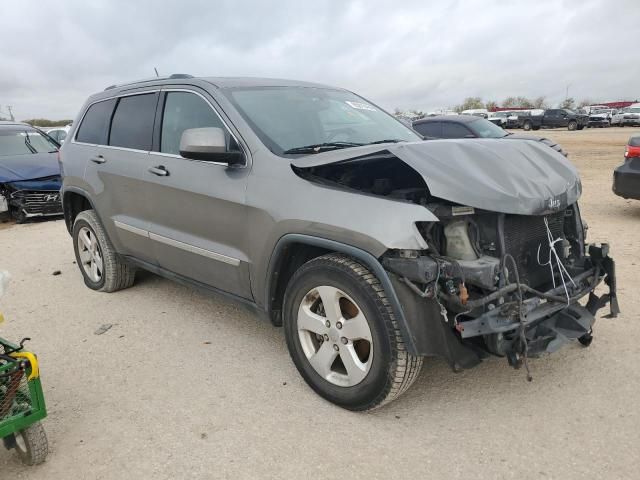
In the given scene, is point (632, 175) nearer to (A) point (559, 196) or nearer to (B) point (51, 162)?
(A) point (559, 196)

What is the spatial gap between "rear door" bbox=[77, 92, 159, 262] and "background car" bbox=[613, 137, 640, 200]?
6256 millimetres

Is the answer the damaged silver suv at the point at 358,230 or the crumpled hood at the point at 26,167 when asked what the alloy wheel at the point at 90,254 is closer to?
the damaged silver suv at the point at 358,230

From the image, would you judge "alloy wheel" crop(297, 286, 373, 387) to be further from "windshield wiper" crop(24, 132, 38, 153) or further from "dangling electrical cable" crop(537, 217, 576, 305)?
"windshield wiper" crop(24, 132, 38, 153)

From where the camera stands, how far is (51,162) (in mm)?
9766

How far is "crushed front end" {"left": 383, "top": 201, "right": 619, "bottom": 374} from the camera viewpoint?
2.54 metres

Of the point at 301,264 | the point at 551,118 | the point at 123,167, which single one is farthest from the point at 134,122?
the point at 551,118

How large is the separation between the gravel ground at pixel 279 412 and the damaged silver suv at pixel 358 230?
28 cm

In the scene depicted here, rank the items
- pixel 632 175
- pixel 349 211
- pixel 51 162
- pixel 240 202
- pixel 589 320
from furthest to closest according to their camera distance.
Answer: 1. pixel 51 162
2. pixel 632 175
3. pixel 240 202
4. pixel 589 320
5. pixel 349 211

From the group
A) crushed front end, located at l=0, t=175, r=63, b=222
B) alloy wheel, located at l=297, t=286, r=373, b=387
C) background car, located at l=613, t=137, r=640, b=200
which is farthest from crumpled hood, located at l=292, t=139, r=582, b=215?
crushed front end, located at l=0, t=175, r=63, b=222

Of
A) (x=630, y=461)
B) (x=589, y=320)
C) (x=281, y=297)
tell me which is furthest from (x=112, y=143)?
(x=630, y=461)

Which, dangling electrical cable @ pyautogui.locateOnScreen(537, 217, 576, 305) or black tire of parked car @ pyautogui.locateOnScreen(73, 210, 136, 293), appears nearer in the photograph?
dangling electrical cable @ pyautogui.locateOnScreen(537, 217, 576, 305)

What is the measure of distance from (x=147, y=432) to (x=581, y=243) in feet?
9.35

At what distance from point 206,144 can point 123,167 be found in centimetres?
150

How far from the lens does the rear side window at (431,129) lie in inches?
461
